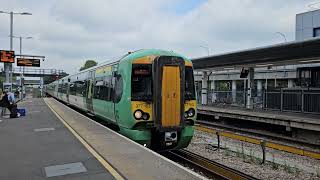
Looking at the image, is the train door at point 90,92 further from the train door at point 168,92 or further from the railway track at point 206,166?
the train door at point 168,92

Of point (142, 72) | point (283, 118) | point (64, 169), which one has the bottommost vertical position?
Answer: point (64, 169)

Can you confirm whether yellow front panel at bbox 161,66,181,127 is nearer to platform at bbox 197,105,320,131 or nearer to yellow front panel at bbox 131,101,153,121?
yellow front panel at bbox 131,101,153,121

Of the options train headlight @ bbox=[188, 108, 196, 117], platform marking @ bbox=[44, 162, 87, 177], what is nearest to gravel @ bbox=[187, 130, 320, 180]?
train headlight @ bbox=[188, 108, 196, 117]

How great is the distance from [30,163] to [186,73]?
5026 millimetres

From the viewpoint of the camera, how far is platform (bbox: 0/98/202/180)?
7344 millimetres

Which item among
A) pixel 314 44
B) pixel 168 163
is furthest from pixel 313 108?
pixel 168 163

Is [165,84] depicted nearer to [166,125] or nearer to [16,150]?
[166,125]

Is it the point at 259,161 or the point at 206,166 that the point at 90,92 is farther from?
Answer: the point at 259,161

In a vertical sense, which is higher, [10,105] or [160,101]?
[160,101]

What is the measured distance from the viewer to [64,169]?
7953 mm

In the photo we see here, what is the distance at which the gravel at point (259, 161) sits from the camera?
32.7 feet

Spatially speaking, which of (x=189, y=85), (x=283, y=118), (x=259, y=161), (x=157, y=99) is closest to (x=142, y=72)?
(x=157, y=99)

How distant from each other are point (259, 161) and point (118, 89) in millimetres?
4572

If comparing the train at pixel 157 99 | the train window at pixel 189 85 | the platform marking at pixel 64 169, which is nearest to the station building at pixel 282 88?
the train window at pixel 189 85
